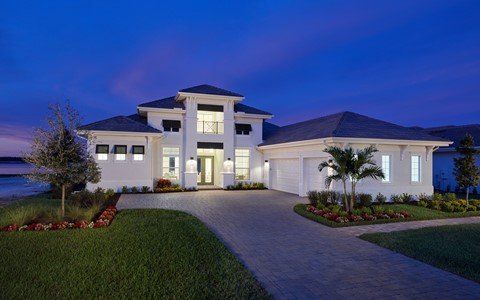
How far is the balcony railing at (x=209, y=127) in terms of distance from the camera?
68.2 feet

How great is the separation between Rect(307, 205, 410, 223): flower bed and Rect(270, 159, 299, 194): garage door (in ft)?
20.6

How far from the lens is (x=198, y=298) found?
4461 millimetres

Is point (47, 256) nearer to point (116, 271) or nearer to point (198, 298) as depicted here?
point (116, 271)

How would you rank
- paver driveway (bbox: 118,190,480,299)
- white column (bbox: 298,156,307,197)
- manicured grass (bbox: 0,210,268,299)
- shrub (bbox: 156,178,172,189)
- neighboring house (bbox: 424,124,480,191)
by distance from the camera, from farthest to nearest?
neighboring house (bbox: 424,124,480,191) < shrub (bbox: 156,178,172,189) < white column (bbox: 298,156,307,197) < paver driveway (bbox: 118,190,480,299) < manicured grass (bbox: 0,210,268,299)

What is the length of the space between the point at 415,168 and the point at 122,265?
14.9 meters

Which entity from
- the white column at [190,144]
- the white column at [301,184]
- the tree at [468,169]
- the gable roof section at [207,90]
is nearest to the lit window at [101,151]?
the white column at [190,144]

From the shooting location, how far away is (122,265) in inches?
225

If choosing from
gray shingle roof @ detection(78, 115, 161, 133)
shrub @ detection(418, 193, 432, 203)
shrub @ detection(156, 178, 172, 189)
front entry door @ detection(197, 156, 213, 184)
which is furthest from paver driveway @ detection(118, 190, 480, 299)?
front entry door @ detection(197, 156, 213, 184)

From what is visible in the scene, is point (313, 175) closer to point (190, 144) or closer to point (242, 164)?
point (242, 164)

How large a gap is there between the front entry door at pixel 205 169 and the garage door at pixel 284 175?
4.63m

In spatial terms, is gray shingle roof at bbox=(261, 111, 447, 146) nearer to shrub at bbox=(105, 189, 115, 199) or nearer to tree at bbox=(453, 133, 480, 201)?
tree at bbox=(453, 133, 480, 201)

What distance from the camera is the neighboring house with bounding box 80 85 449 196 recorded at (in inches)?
592

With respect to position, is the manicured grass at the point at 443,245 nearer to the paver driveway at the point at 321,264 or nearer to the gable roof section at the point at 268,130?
the paver driveway at the point at 321,264

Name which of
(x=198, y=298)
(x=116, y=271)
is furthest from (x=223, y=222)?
(x=198, y=298)
